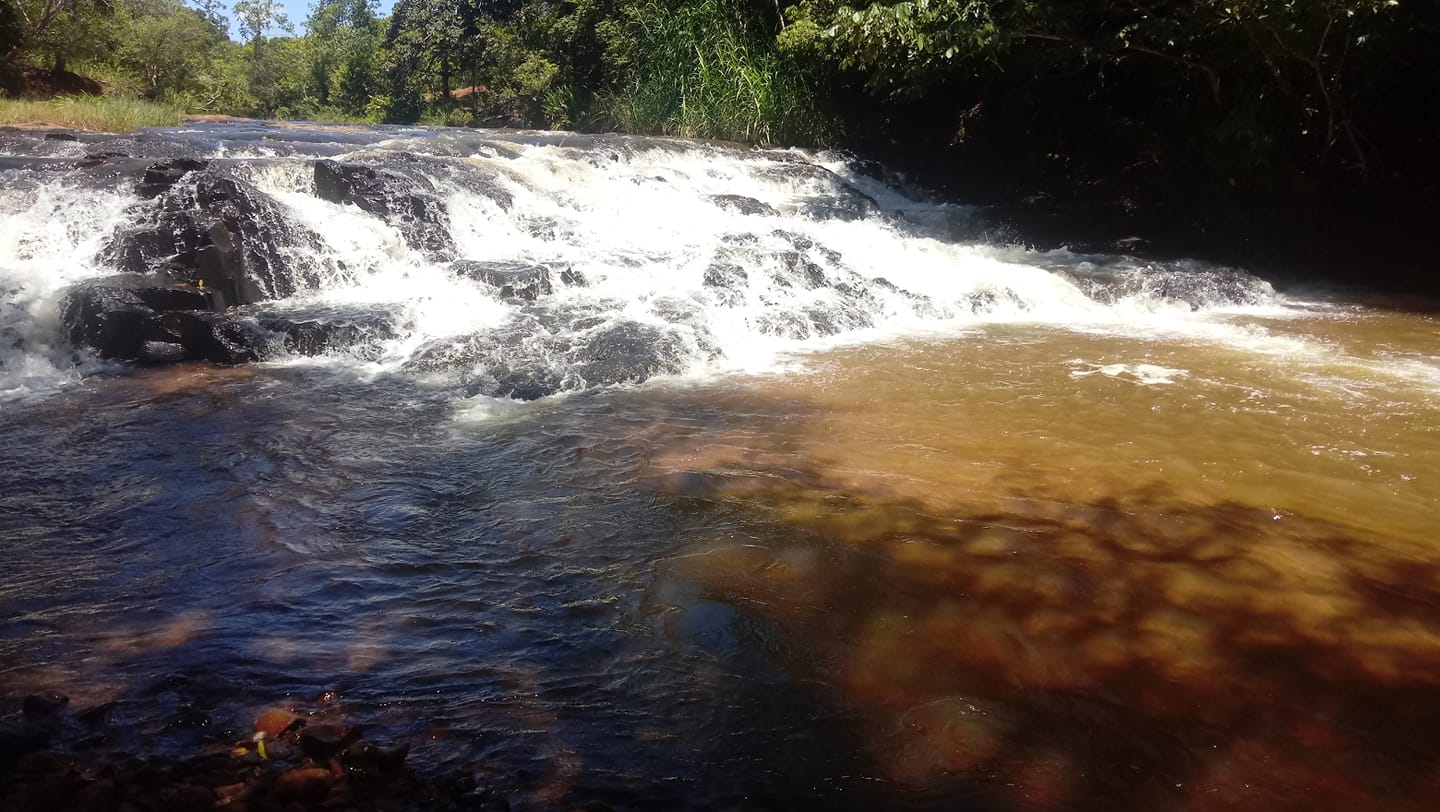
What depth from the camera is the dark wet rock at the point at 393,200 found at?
27.0 ft

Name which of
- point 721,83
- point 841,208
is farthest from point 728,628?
point 721,83

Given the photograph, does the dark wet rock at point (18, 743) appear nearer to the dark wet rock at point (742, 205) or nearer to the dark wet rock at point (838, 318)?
the dark wet rock at point (838, 318)

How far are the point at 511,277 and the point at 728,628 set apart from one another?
5241 mm

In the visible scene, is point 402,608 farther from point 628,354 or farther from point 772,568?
point 628,354

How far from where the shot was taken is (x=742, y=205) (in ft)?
34.1

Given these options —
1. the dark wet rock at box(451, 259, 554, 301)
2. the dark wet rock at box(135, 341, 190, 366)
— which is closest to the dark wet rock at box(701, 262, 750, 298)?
the dark wet rock at box(451, 259, 554, 301)

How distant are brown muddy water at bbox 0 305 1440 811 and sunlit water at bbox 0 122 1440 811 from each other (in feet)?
0.05

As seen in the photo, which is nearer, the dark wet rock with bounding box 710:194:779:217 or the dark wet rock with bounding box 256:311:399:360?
the dark wet rock with bounding box 256:311:399:360

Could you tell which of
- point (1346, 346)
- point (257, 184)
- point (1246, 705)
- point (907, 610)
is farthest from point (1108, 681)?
point (257, 184)

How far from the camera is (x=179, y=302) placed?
6.70 metres

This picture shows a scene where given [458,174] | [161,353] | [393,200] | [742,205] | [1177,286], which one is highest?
[458,174]

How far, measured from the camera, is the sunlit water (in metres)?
2.31

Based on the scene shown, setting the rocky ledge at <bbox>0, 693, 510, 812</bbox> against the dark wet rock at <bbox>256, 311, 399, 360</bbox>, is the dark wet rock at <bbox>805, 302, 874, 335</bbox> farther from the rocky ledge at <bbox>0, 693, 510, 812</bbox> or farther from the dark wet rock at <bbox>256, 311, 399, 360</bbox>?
the rocky ledge at <bbox>0, 693, 510, 812</bbox>

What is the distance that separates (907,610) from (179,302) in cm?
588
